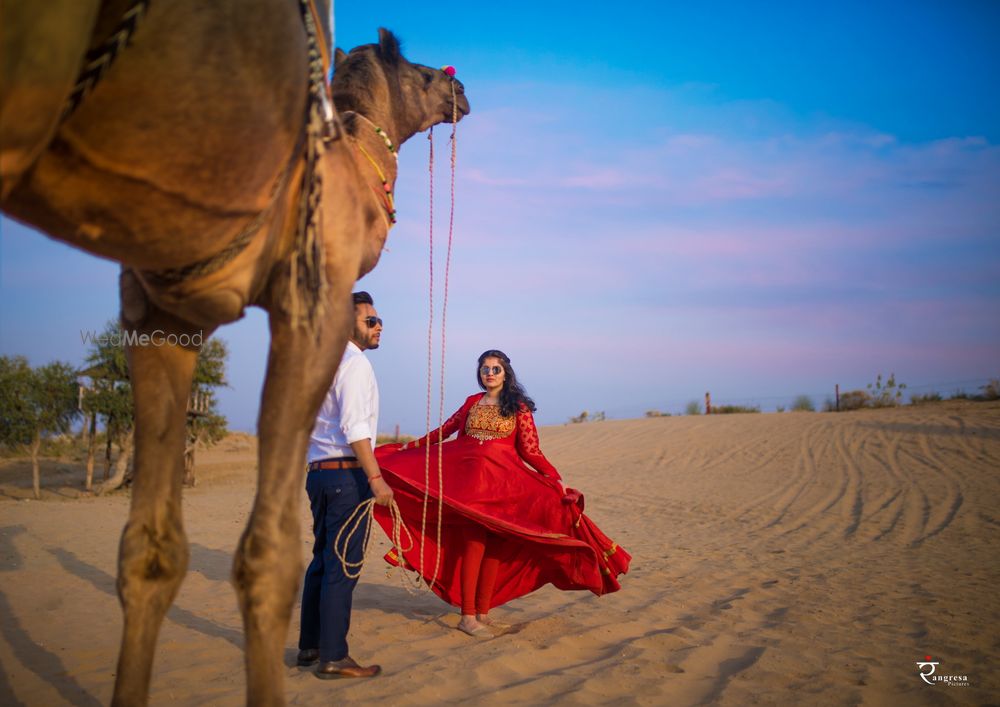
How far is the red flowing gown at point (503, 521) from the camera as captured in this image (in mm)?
5590

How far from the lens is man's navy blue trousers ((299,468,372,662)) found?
4.52 meters

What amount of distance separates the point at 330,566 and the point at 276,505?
2.48 metres

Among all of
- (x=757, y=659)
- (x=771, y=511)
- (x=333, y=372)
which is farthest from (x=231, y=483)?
(x=333, y=372)

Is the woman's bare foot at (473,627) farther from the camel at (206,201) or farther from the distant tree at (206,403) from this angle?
the distant tree at (206,403)

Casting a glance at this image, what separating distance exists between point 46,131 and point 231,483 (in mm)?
21087

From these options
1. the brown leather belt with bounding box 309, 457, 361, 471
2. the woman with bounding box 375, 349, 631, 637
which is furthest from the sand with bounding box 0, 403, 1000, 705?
the brown leather belt with bounding box 309, 457, 361, 471

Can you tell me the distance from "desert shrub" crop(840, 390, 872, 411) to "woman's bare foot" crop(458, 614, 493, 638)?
34254mm

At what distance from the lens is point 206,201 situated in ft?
6.04

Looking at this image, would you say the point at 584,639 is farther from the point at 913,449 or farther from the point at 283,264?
the point at 913,449

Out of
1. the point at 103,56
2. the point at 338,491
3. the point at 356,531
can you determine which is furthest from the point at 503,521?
the point at 103,56

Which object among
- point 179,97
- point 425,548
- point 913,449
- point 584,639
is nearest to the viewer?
point 179,97

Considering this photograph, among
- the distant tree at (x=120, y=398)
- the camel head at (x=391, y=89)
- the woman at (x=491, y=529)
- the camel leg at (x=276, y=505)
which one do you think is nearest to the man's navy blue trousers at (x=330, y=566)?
the woman at (x=491, y=529)

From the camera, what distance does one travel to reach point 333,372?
8.22 feet

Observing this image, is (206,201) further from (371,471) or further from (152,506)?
(371,471)
